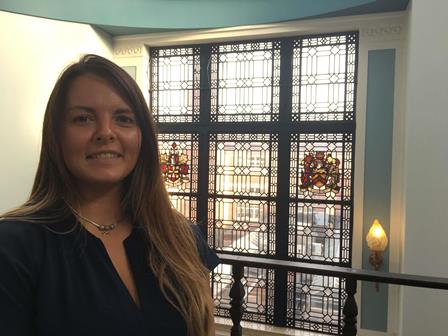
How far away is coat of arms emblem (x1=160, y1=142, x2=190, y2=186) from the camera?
15.7ft

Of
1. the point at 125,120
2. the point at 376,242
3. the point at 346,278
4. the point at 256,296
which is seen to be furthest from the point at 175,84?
the point at 125,120

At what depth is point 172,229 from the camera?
35.2 inches

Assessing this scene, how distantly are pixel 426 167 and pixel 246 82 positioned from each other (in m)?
2.18

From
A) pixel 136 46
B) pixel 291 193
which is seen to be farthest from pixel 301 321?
pixel 136 46

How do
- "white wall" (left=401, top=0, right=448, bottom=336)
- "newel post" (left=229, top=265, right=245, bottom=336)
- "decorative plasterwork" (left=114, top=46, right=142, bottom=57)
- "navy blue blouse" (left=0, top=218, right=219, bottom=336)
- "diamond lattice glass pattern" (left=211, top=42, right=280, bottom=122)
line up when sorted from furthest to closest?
"decorative plasterwork" (left=114, top=46, right=142, bottom=57)
"diamond lattice glass pattern" (left=211, top=42, right=280, bottom=122)
"white wall" (left=401, top=0, right=448, bottom=336)
"newel post" (left=229, top=265, right=245, bottom=336)
"navy blue blouse" (left=0, top=218, right=219, bottom=336)

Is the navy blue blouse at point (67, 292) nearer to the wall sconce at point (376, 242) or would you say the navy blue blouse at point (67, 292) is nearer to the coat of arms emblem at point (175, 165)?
the wall sconce at point (376, 242)

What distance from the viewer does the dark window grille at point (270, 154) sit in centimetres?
423

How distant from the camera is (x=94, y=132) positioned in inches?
29.1

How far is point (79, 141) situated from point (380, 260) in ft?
12.5

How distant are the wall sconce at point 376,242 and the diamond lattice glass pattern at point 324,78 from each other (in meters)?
1.18

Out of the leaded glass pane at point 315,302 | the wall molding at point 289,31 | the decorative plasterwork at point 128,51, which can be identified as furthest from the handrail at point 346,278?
the decorative plasterwork at point 128,51

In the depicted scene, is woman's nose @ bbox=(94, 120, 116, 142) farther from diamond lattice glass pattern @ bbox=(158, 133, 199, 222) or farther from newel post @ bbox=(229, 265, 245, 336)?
diamond lattice glass pattern @ bbox=(158, 133, 199, 222)

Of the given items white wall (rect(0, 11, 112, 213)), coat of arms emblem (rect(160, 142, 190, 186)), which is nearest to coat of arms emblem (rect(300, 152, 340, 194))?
coat of arms emblem (rect(160, 142, 190, 186))

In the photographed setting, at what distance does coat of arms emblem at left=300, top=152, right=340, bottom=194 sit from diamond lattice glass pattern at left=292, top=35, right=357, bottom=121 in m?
0.44
